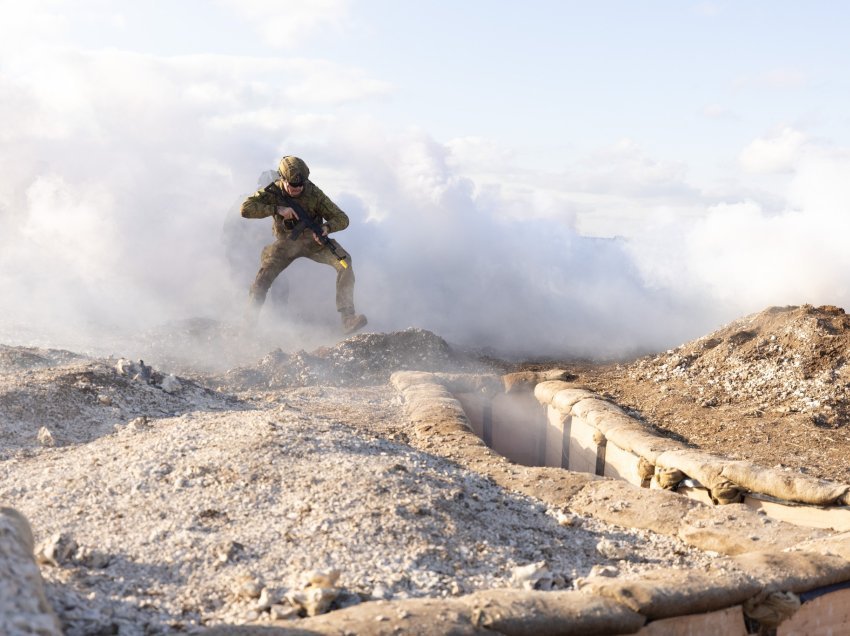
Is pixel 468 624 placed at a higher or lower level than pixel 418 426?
higher

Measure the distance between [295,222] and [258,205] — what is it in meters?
0.45

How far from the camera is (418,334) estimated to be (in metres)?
9.48

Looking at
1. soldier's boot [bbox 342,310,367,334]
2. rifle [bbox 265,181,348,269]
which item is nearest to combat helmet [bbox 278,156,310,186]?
rifle [bbox 265,181,348,269]

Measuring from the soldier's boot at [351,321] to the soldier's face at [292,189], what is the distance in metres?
1.43

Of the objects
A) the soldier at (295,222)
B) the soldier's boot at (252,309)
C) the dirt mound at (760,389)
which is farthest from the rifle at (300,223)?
the dirt mound at (760,389)

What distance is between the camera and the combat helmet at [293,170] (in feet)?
28.8

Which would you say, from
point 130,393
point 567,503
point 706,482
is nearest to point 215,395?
point 130,393

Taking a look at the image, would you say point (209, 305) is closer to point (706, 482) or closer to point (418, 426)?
point (418, 426)

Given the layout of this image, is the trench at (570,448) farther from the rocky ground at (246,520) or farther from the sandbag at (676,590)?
the sandbag at (676,590)

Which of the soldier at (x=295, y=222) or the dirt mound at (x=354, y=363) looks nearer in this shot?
the dirt mound at (x=354, y=363)

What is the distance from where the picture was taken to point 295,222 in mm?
9133

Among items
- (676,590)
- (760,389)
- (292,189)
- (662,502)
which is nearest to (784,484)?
(662,502)

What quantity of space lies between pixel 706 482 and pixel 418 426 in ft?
6.65

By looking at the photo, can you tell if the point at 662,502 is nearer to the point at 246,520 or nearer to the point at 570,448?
the point at 246,520
